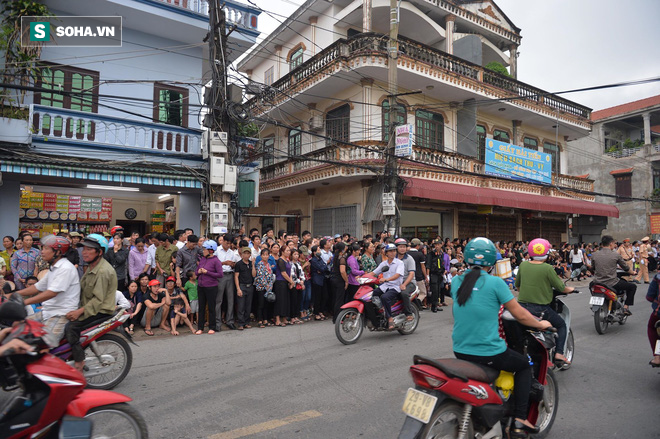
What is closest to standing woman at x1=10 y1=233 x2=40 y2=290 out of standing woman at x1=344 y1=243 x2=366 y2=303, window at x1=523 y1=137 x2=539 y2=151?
standing woman at x1=344 y1=243 x2=366 y2=303

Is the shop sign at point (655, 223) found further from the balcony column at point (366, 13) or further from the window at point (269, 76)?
the window at point (269, 76)

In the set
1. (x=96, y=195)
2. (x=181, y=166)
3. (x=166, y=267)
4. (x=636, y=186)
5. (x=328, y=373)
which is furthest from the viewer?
(x=636, y=186)

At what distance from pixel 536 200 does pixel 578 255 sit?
3.15m

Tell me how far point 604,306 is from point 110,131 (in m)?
12.5

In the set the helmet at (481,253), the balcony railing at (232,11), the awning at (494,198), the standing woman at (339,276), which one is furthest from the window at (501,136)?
the helmet at (481,253)

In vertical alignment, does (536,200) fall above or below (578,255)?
above

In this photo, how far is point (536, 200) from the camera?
20.0m

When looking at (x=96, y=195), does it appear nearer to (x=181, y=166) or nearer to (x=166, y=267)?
(x=181, y=166)

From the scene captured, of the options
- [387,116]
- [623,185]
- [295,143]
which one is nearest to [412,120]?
[387,116]

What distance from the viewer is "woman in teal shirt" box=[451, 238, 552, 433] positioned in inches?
130

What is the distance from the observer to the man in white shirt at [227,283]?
8.65 m

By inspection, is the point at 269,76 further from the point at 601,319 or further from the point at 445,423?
the point at 445,423

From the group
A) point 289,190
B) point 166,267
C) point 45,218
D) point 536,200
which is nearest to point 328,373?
point 166,267

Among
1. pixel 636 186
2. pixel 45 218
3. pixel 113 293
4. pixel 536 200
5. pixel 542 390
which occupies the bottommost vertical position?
pixel 542 390
